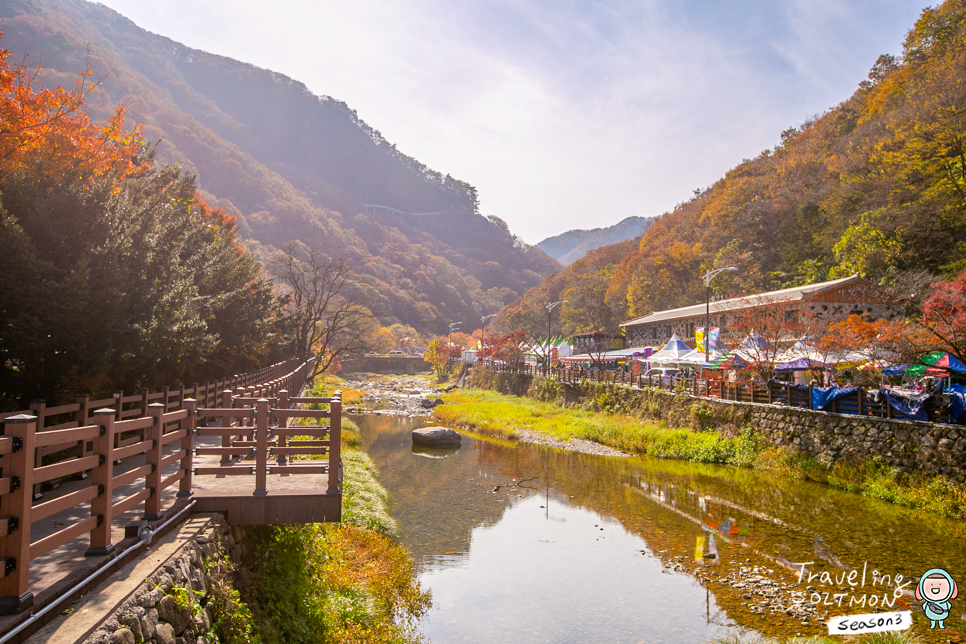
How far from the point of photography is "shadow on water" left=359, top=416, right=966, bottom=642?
9.79m

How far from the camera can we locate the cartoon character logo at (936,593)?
9500 millimetres

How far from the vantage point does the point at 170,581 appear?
15.5ft

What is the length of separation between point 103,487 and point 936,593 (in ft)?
45.1

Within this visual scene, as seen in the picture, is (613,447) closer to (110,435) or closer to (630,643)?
(630,643)

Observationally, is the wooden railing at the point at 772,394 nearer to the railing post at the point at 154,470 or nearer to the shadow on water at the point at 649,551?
the shadow on water at the point at 649,551

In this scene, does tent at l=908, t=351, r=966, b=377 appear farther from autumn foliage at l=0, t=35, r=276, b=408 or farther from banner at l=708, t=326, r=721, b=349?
autumn foliage at l=0, t=35, r=276, b=408

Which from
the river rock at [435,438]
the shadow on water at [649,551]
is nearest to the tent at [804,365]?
the shadow on water at [649,551]

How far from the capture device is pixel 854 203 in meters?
37.4

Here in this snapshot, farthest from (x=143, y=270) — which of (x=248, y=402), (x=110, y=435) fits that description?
(x=110, y=435)

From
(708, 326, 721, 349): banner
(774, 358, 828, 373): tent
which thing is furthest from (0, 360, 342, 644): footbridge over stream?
(708, 326, 721, 349): banner

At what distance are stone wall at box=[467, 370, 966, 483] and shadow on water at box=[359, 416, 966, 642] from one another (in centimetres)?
172

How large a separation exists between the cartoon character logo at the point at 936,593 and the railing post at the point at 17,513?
1263cm

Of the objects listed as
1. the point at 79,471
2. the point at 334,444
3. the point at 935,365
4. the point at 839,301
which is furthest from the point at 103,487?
the point at 839,301

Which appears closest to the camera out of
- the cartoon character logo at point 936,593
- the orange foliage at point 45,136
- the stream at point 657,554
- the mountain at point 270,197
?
the cartoon character logo at point 936,593
